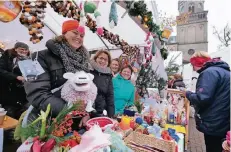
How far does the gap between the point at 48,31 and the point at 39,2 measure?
215cm

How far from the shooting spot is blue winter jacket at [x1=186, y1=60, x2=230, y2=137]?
191 cm

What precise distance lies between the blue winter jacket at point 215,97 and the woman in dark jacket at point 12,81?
2.12m

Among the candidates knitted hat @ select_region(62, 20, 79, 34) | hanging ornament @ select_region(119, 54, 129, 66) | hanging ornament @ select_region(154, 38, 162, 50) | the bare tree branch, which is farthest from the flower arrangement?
the bare tree branch

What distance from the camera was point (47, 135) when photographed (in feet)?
3.43

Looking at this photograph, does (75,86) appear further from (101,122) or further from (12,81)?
(12,81)

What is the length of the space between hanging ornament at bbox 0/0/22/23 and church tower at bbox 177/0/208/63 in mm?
35950

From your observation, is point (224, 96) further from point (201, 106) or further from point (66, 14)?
point (66, 14)

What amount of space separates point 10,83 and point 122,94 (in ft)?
4.81

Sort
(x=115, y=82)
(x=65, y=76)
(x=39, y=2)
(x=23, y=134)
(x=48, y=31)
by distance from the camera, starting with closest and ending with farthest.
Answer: (x=23, y=134) < (x=65, y=76) < (x=39, y=2) < (x=115, y=82) < (x=48, y=31)

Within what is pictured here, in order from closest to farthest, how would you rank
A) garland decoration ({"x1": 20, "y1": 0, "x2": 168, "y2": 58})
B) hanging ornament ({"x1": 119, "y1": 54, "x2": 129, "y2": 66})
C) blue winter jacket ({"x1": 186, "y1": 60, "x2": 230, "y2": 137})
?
garland decoration ({"x1": 20, "y1": 0, "x2": 168, "y2": 58}), blue winter jacket ({"x1": 186, "y1": 60, "x2": 230, "y2": 137}), hanging ornament ({"x1": 119, "y1": 54, "x2": 129, "y2": 66})

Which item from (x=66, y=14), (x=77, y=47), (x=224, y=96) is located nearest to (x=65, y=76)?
(x=77, y=47)

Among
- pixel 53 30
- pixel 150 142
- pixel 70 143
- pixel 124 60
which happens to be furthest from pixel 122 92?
pixel 53 30

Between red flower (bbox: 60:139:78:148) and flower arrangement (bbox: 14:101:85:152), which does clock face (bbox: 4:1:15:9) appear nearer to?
flower arrangement (bbox: 14:101:85:152)

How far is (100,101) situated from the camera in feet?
5.83
